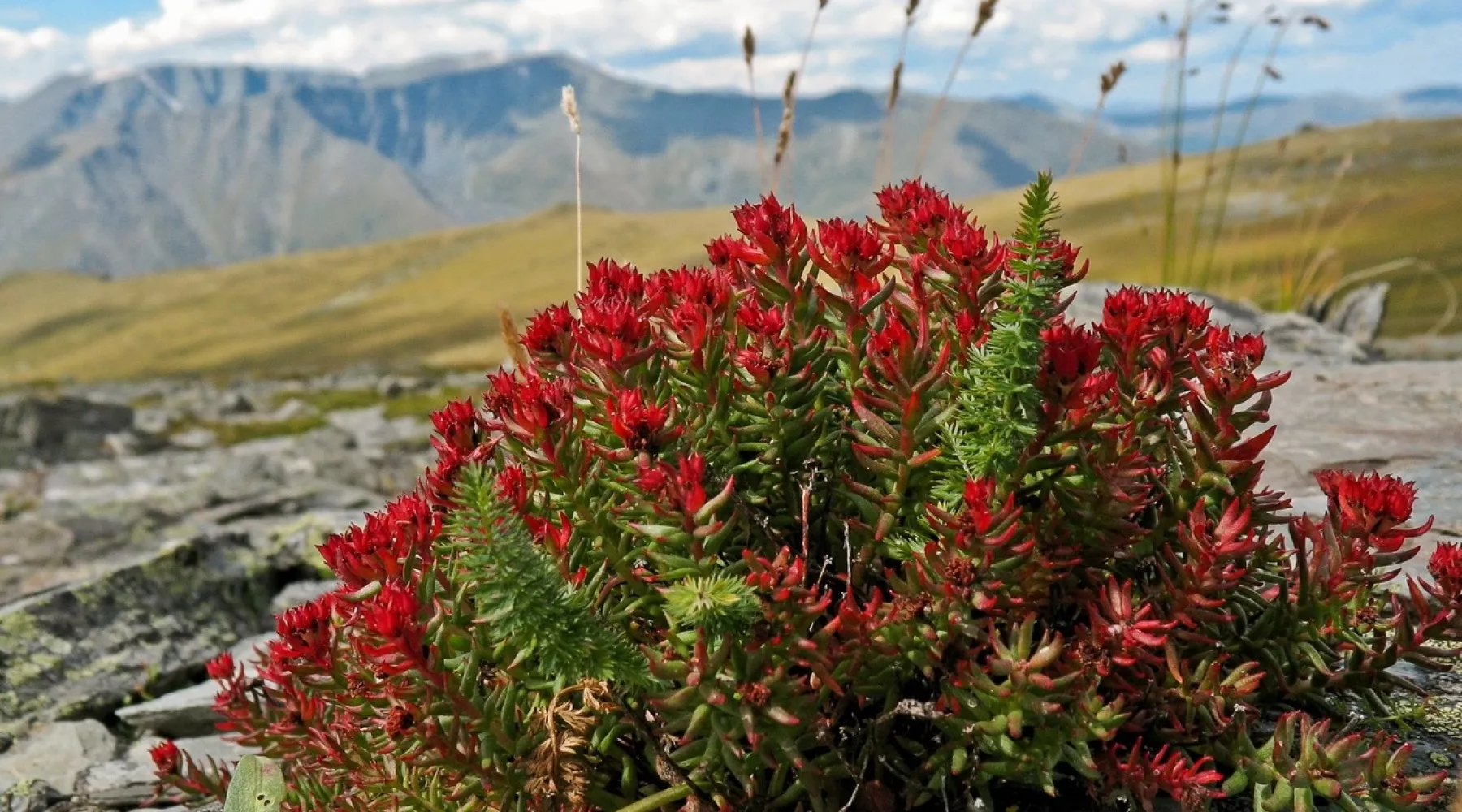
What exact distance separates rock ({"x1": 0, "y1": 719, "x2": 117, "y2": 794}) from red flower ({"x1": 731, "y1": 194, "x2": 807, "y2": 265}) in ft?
13.6

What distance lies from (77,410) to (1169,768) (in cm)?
5047

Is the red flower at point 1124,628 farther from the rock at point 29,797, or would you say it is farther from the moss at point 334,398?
the moss at point 334,398

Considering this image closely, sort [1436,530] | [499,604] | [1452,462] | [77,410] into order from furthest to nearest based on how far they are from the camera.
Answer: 1. [77,410]
2. [1452,462]
3. [1436,530]
4. [499,604]

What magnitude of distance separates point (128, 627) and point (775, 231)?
5597 mm

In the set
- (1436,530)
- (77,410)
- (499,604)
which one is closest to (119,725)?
(499,604)

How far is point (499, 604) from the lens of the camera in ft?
7.90

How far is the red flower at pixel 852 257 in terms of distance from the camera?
2926 millimetres

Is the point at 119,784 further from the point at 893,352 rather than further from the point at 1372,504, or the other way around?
the point at 1372,504

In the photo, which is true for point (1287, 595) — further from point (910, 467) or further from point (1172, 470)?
point (910, 467)

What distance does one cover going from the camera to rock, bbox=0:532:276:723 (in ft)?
19.1

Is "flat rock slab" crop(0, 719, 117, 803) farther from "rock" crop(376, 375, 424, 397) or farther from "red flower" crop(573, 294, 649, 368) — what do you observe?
"rock" crop(376, 375, 424, 397)

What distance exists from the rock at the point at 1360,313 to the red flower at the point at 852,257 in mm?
13753

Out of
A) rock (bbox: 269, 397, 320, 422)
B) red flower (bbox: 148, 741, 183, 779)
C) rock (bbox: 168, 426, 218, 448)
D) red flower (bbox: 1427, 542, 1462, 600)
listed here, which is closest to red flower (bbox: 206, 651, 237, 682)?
red flower (bbox: 148, 741, 183, 779)

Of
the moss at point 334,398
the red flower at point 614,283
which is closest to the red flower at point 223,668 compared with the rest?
the red flower at point 614,283
